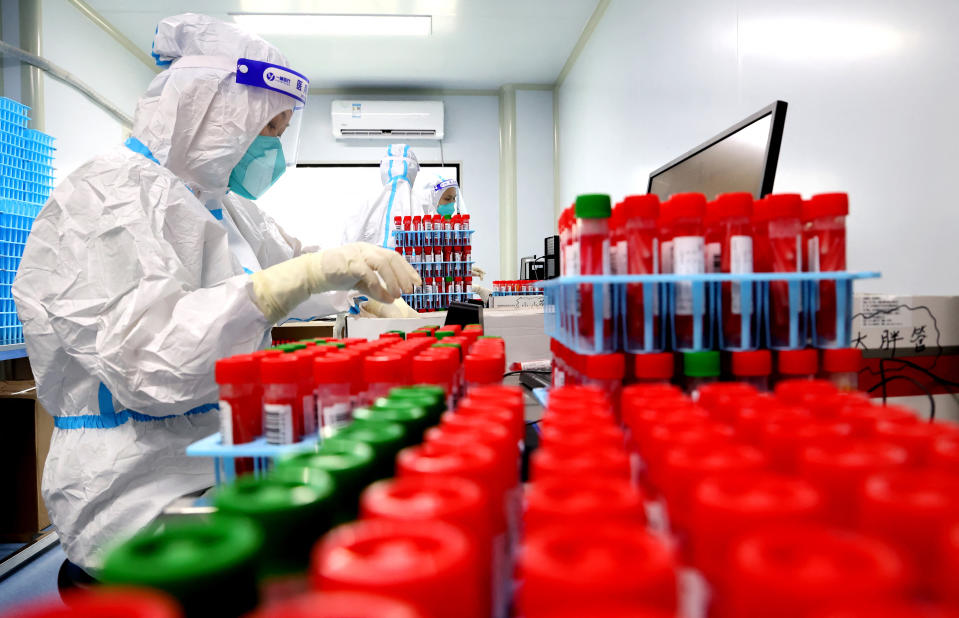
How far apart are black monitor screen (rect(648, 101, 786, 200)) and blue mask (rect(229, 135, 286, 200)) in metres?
1.42

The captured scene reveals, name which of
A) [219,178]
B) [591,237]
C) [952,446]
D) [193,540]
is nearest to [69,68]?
[219,178]

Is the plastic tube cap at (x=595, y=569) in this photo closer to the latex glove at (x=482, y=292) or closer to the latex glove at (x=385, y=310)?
the latex glove at (x=385, y=310)

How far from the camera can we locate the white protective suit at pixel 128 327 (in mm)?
1295

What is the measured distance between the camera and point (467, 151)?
5668mm

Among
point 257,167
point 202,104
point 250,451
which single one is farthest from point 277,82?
point 250,451

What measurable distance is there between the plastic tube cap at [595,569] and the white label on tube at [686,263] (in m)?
0.62

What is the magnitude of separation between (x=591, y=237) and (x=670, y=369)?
0.25 m

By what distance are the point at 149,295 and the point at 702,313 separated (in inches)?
49.5

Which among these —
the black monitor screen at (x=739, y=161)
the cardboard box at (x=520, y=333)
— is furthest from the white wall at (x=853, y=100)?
the cardboard box at (x=520, y=333)

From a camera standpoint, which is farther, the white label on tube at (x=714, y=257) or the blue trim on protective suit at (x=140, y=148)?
the blue trim on protective suit at (x=140, y=148)

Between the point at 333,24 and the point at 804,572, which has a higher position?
the point at 333,24

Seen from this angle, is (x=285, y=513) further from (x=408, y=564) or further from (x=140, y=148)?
(x=140, y=148)

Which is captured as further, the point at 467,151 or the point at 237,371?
the point at 467,151

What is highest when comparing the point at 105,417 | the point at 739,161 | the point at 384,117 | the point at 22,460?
the point at 384,117
